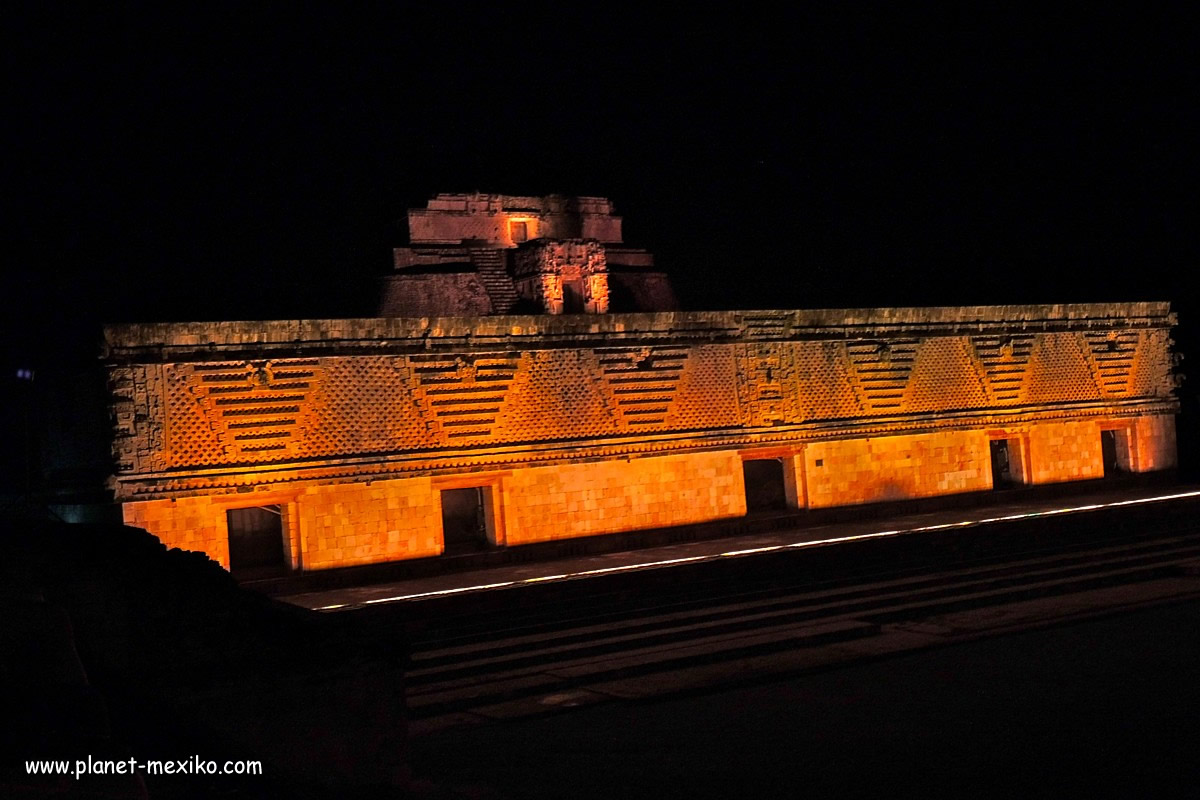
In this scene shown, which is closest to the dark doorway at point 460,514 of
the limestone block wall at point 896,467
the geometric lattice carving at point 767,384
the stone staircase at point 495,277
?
the stone staircase at point 495,277

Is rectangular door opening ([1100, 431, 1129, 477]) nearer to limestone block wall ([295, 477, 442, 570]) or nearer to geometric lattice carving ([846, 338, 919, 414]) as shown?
geometric lattice carving ([846, 338, 919, 414])

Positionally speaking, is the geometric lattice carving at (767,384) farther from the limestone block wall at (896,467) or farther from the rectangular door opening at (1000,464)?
the rectangular door opening at (1000,464)

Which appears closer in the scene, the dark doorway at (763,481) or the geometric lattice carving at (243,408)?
the geometric lattice carving at (243,408)

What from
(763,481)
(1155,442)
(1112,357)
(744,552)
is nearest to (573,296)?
(763,481)

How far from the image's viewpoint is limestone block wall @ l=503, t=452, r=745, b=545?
44.3 ft

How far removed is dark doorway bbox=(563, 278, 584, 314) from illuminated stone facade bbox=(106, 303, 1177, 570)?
2.36 metres

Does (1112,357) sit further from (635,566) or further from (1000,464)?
(635,566)

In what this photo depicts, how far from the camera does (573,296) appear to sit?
16.6 metres

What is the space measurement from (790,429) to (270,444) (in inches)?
268

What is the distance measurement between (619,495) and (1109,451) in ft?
31.8

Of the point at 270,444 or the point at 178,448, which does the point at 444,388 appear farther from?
the point at 178,448

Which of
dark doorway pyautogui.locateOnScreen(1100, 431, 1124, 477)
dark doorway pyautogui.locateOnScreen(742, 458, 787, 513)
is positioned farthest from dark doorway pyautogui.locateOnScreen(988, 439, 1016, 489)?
dark doorway pyautogui.locateOnScreen(742, 458, 787, 513)

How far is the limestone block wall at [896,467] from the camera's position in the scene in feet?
51.5

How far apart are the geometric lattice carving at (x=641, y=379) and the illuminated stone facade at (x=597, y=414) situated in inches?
1.1
